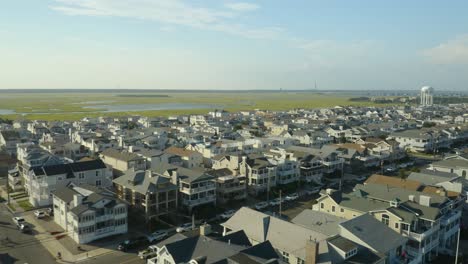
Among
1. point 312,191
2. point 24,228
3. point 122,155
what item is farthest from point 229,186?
point 24,228

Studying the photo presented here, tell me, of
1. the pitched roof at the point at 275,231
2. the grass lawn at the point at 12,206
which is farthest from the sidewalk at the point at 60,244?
the pitched roof at the point at 275,231

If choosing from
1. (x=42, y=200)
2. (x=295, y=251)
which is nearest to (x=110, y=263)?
(x=295, y=251)

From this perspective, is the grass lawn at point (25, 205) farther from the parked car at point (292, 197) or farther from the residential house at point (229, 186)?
the parked car at point (292, 197)

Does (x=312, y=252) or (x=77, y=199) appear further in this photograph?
(x=77, y=199)

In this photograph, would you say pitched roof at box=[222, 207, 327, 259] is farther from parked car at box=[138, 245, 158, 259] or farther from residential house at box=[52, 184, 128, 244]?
residential house at box=[52, 184, 128, 244]

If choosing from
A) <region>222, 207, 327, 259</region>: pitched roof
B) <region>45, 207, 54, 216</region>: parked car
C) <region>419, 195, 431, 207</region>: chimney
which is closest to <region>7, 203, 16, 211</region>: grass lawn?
<region>45, 207, 54, 216</region>: parked car

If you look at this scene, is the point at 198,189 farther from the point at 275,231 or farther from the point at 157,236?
the point at 275,231
